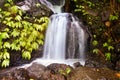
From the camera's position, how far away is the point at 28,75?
6359 mm

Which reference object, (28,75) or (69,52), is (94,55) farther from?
(28,75)

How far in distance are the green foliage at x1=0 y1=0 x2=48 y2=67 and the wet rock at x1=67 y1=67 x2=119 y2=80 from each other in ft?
6.86

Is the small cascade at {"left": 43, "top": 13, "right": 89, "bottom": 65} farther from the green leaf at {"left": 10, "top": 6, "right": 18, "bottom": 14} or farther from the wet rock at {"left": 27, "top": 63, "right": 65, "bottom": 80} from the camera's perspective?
the wet rock at {"left": 27, "top": 63, "right": 65, "bottom": 80}

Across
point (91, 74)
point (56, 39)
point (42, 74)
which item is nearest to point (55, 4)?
point (56, 39)

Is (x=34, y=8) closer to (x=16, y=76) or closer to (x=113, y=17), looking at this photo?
(x=113, y=17)

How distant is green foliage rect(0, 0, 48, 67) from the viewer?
24.9 ft

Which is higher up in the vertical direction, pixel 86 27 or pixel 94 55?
pixel 86 27

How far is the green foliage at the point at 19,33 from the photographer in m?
7.58

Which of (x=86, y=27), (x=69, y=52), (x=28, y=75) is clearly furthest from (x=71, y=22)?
(x=28, y=75)

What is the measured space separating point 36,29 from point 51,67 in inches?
72.6

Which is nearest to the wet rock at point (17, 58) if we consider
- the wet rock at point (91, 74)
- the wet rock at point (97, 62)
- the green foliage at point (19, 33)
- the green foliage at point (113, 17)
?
the green foliage at point (19, 33)

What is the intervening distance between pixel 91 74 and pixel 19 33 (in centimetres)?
304

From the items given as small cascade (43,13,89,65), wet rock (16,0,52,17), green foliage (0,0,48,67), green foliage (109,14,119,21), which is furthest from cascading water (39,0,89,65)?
green foliage (109,14,119,21)

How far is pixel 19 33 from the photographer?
7.84m
